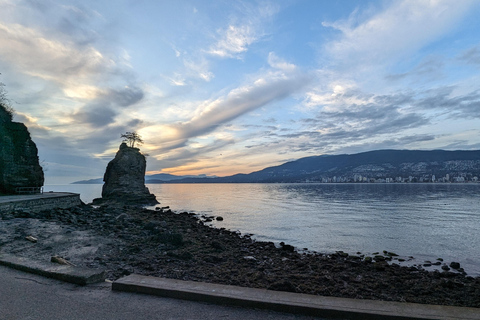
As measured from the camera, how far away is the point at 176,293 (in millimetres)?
5320

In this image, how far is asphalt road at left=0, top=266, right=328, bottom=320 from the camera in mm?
4586

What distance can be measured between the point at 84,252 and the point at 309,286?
9.86 m

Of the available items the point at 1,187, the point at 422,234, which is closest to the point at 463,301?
the point at 422,234

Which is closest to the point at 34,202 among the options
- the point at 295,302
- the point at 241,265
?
the point at 241,265

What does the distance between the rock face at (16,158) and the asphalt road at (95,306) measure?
31758 millimetres

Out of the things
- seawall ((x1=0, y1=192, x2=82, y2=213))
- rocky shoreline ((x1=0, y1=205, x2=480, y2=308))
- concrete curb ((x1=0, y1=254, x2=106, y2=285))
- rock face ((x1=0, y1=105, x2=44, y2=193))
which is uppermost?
rock face ((x1=0, y1=105, x2=44, y2=193))

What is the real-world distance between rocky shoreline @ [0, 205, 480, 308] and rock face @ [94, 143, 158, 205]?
36.8 metres

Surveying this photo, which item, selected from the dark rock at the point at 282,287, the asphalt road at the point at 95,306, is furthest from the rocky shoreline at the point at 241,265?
the asphalt road at the point at 95,306

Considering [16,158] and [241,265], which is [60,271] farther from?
[16,158]

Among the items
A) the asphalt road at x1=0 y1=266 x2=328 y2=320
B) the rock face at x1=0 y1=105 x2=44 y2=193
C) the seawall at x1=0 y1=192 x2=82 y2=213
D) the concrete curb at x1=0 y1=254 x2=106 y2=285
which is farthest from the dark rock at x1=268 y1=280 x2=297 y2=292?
the rock face at x1=0 y1=105 x2=44 y2=193

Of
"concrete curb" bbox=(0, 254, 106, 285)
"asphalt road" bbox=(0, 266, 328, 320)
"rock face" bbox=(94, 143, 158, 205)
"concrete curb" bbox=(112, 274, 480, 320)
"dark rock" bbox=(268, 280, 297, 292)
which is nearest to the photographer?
"concrete curb" bbox=(112, 274, 480, 320)

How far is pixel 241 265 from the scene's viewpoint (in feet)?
39.7

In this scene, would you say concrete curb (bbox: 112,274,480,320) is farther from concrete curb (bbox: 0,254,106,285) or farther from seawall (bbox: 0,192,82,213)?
seawall (bbox: 0,192,82,213)

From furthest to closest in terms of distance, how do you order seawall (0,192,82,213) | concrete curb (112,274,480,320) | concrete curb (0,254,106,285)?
1. seawall (0,192,82,213)
2. concrete curb (0,254,106,285)
3. concrete curb (112,274,480,320)
